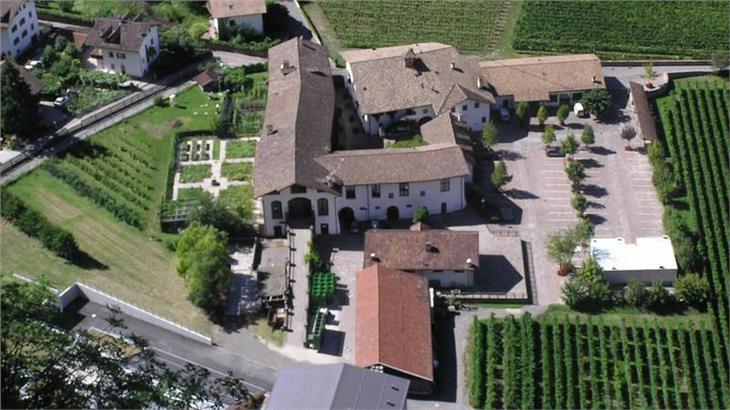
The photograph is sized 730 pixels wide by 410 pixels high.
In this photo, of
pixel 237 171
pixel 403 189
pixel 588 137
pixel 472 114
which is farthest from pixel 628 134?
pixel 237 171

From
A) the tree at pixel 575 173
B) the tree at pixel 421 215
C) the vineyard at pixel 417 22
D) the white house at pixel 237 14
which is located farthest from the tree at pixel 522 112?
the white house at pixel 237 14

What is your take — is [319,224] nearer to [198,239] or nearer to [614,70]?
[198,239]

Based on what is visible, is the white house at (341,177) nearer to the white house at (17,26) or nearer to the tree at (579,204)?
the tree at (579,204)

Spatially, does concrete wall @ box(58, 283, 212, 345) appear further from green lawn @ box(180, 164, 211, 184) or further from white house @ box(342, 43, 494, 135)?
white house @ box(342, 43, 494, 135)

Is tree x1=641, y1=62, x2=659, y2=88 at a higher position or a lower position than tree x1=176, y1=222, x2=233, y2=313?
higher

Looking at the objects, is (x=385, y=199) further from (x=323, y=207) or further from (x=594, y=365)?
(x=594, y=365)

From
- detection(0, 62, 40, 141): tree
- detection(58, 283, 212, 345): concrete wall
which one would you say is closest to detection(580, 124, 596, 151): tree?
detection(58, 283, 212, 345): concrete wall
